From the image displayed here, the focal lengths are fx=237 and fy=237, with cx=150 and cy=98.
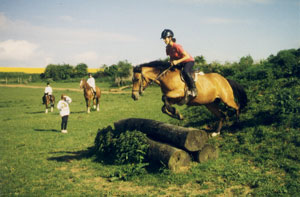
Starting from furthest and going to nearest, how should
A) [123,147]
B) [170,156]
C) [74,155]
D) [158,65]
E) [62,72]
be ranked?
[62,72], [74,155], [158,65], [123,147], [170,156]

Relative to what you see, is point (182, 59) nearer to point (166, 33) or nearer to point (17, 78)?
point (166, 33)

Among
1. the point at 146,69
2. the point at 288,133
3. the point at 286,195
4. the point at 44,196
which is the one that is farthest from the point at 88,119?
the point at 286,195

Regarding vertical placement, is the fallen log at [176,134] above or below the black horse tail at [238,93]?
below

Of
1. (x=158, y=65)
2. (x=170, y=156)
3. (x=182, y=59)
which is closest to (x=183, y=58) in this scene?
(x=182, y=59)

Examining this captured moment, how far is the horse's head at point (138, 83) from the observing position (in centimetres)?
751

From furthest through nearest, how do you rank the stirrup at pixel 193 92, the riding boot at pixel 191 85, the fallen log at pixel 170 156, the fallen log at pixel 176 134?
the stirrup at pixel 193 92 → the riding boot at pixel 191 85 → the fallen log at pixel 176 134 → the fallen log at pixel 170 156

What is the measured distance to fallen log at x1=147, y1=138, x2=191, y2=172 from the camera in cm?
666

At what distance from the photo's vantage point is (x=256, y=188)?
5613 millimetres

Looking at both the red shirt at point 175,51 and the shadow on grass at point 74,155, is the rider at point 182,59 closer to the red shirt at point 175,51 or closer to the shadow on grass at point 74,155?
the red shirt at point 175,51

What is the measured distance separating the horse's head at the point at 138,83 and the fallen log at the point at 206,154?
2592mm

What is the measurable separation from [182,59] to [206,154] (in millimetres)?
3079

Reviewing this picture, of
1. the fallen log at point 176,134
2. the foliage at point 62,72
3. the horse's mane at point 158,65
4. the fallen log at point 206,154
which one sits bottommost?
the fallen log at point 206,154

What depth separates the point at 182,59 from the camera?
7.53 m

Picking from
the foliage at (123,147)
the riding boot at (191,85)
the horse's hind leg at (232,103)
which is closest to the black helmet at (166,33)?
the riding boot at (191,85)
